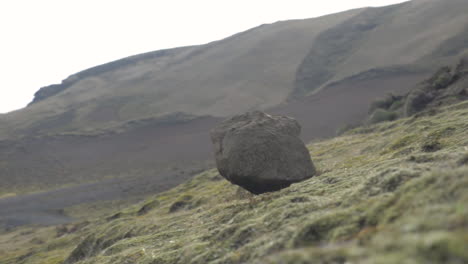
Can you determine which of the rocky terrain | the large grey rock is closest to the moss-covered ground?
the rocky terrain

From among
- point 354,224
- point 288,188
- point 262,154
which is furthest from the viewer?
point 262,154

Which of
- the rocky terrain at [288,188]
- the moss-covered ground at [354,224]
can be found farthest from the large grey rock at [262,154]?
the moss-covered ground at [354,224]

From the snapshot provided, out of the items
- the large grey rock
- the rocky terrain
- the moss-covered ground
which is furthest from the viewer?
the large grey rock

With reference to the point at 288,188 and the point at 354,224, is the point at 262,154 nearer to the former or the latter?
the point at 288,188

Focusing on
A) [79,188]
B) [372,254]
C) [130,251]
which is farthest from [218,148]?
[79,188]

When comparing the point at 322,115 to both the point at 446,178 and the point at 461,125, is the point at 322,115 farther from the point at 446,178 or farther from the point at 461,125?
the point at 446,178

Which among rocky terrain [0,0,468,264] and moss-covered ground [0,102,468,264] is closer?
moss-covered ground [0,102,468,264]

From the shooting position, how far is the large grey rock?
26594 mm

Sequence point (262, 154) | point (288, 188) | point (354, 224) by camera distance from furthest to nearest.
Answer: point (262, 154)
point (288, 188)
point (354, 224)

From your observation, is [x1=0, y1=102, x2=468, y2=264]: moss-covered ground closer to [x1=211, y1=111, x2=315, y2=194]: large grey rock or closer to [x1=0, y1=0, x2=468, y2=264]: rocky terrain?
[x1=0, y1=0, x2=468, y2=264]: rocky terrain

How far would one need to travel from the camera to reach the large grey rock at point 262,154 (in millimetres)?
26594

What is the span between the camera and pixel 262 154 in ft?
87.9

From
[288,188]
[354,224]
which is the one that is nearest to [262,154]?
[288,188]

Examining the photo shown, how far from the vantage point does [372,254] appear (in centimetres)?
803
